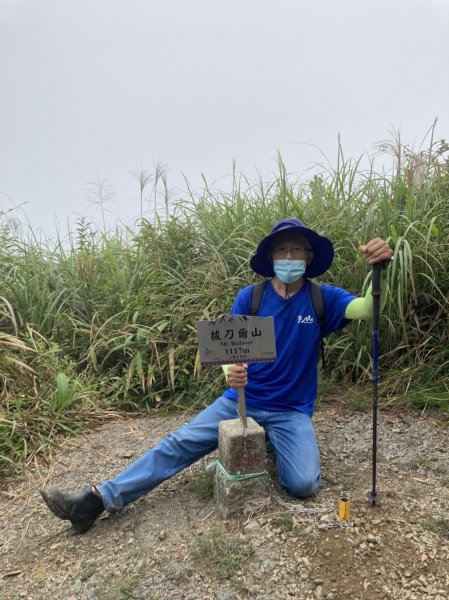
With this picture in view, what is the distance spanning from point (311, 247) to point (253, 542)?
1.51m

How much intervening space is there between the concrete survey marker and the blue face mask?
394 mm

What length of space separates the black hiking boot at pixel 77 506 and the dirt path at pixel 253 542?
0.07m

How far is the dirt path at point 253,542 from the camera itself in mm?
1742

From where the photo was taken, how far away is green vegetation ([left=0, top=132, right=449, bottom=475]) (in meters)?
3.22

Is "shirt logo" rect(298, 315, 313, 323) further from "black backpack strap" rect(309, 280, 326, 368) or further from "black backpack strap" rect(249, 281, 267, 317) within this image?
"black backpack strap" rect(249, 281, 267, 317)

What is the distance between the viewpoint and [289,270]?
2422 mm

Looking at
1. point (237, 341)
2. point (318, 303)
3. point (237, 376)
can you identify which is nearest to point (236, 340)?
point (237, 341)

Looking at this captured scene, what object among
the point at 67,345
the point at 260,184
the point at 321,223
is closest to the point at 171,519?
the point at 67,345

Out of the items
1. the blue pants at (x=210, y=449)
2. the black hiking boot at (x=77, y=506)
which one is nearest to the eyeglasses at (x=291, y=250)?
the blue pants at (x=210, y=449)

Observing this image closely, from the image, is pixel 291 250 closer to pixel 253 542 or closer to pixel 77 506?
pixel 253 542

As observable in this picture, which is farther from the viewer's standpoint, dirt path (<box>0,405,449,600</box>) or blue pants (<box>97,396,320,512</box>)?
blue pants (<box>97,396,320,512</box>)

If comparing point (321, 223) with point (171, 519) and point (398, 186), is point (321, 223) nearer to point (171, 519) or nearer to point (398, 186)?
point (398, 186)

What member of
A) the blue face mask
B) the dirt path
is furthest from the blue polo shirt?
the dirt path

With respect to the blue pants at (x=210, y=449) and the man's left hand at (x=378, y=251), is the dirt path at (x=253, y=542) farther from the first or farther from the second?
the man's left hand at (x=378, y=251)
